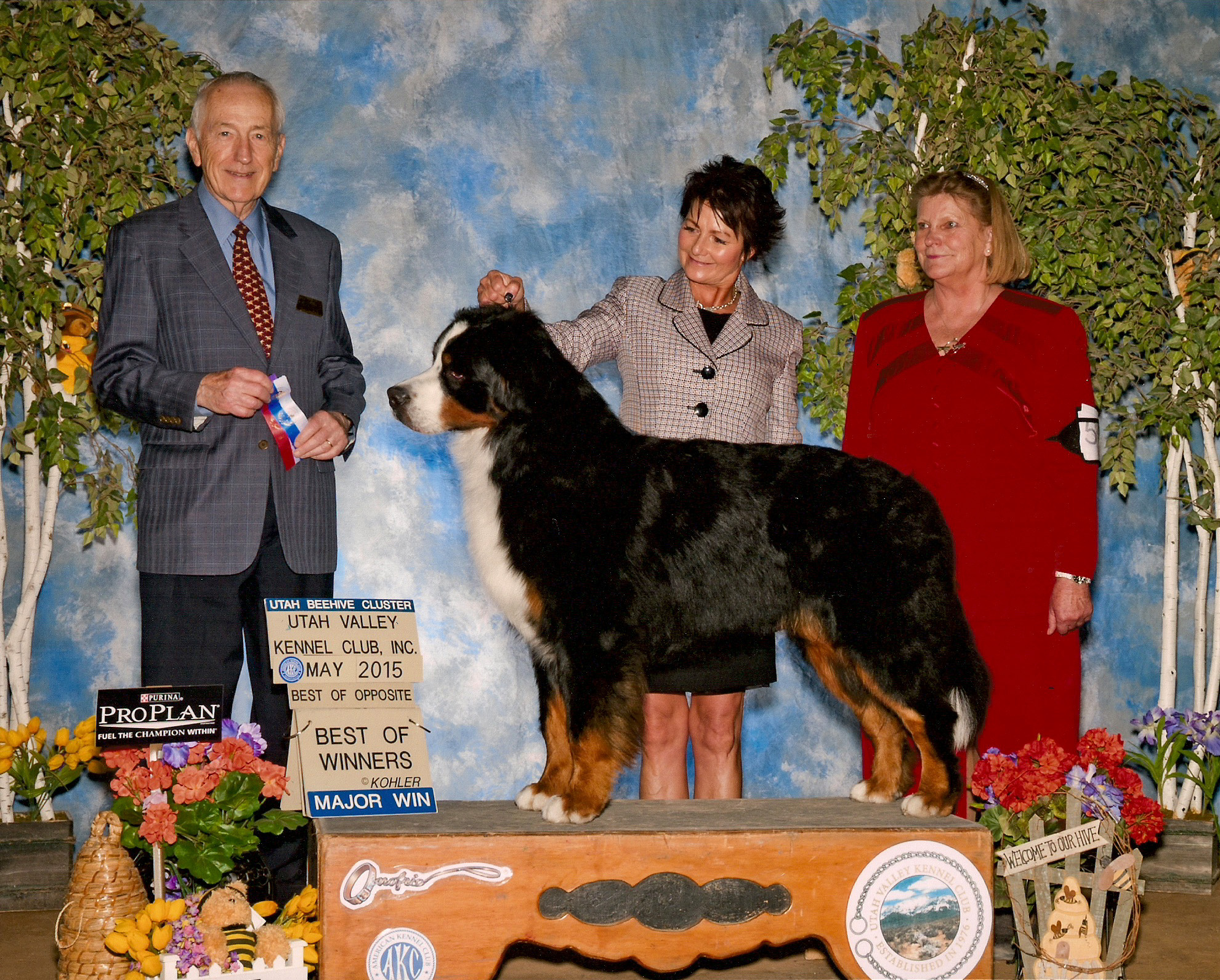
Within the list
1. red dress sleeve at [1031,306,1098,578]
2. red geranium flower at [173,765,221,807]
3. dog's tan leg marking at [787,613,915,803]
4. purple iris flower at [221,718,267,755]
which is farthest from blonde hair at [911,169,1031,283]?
red geranium flower at [173,765,221,807]

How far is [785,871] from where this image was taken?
2373mm

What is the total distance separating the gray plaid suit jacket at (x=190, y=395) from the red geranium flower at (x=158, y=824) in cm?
59

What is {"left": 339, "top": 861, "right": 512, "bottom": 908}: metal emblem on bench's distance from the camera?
2.22 m

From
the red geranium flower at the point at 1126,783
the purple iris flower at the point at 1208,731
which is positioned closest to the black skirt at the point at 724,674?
the red geranium flower at the point at 1126,783

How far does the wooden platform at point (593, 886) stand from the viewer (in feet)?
7.30

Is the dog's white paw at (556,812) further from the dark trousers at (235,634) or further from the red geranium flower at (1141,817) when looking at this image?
the red geranium flower at (1141,817)

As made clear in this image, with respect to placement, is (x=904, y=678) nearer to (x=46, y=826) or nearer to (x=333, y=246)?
(x=333, y=246)

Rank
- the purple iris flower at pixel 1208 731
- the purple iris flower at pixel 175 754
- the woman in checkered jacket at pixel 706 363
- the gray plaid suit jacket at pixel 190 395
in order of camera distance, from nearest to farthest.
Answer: the purple iris flower at pixel 175 754
the gray plaid suit jacket at pixel 190 395
the woman in checkered jacket at pixel 706 363
the purple iris flower at pixel 1208 731

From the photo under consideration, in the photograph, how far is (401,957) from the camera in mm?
2227

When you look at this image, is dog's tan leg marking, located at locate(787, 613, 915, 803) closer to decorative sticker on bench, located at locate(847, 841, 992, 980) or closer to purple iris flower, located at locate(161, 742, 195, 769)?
decorative sticker on bench, located at locate(847, 841, 992, 980)

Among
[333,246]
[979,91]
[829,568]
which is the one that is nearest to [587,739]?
[829,568]

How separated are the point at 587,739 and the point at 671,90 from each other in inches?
121

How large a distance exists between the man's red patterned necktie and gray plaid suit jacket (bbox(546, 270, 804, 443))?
77cm

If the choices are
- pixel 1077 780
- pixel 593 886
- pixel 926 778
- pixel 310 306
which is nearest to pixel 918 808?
pixel 926 778
